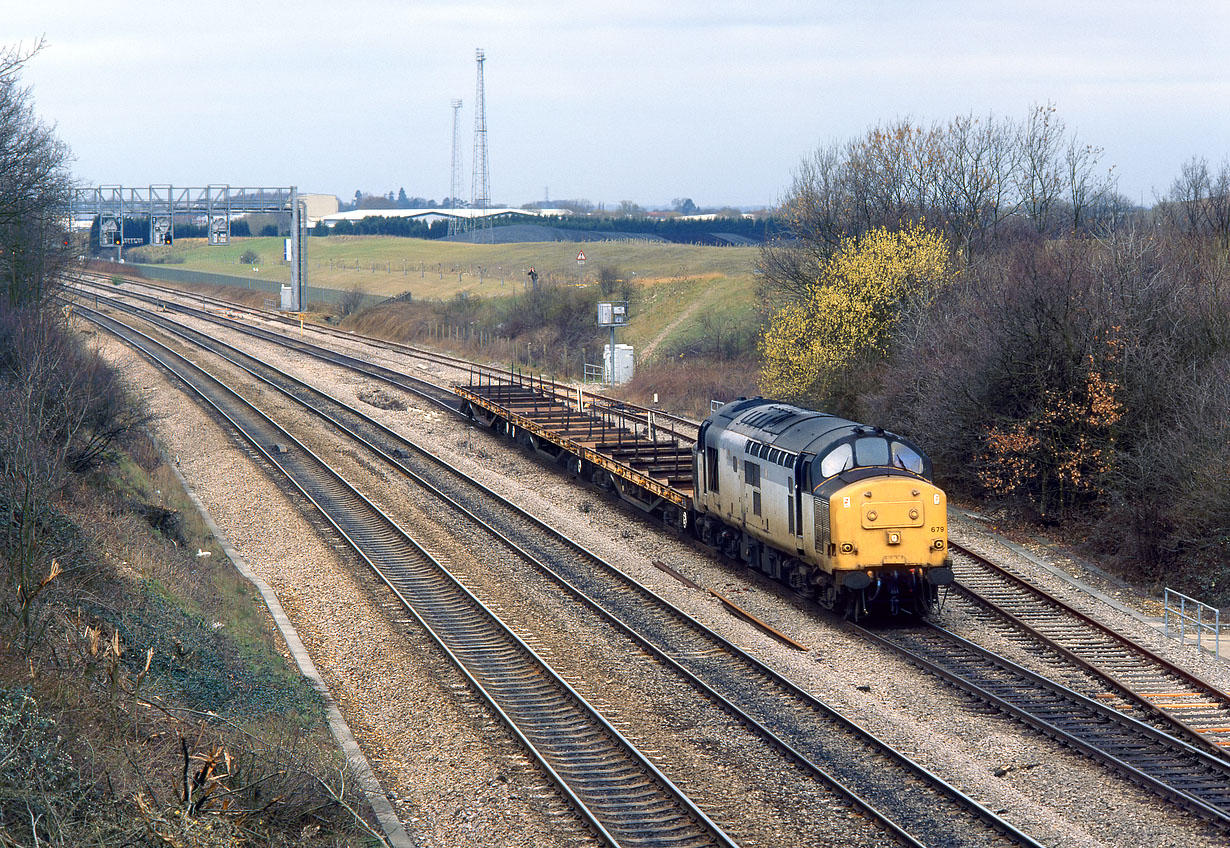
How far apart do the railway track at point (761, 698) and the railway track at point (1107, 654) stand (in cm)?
387

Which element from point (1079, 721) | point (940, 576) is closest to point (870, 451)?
point (940, 576)

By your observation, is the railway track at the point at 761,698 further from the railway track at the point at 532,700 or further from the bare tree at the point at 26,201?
the bare tree at the point at 26,201

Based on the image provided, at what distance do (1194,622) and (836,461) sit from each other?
6604 millimetres

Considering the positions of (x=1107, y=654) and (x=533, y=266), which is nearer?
(x=1107, y=654)

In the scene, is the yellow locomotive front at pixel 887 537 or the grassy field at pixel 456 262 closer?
the yellow locomotive front at pixel 887 537

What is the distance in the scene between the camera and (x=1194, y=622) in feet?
61.4

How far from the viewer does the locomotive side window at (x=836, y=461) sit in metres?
18.4

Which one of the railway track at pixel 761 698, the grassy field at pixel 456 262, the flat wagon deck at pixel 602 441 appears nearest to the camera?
the railway track at pixel 761 698

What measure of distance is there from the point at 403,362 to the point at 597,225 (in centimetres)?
8569

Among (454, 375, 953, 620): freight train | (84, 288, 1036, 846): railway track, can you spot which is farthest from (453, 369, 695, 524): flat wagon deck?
(84, 288, 1036, 846): railway track

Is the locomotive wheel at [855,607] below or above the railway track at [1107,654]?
above

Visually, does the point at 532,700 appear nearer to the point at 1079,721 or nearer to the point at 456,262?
the point at 1079,721

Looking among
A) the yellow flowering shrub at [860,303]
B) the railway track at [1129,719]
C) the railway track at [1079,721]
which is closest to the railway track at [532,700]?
the railway track at [1129,719]

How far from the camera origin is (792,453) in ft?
63.7
